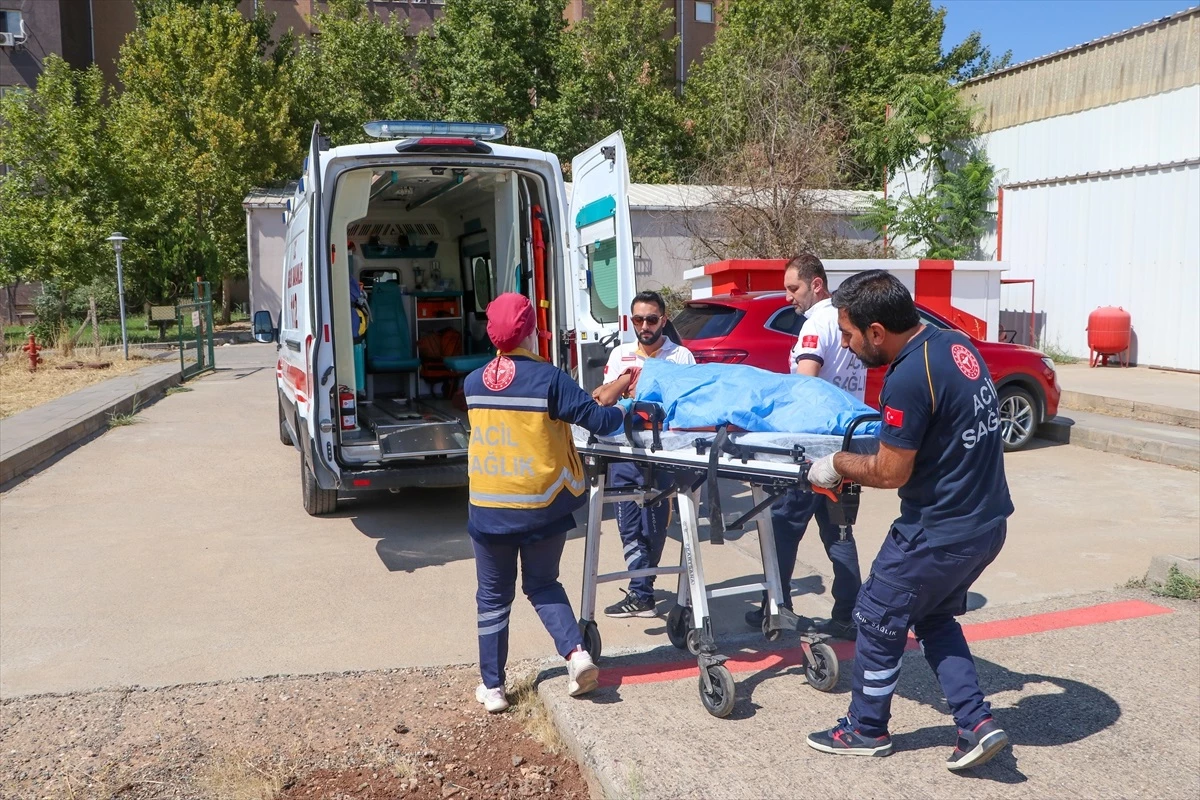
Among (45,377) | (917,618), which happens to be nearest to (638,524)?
(917,618)

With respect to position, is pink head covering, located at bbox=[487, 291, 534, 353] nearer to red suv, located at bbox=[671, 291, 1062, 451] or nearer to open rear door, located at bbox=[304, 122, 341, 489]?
open rear door, located at bbox=[304, 122, 341, 489]

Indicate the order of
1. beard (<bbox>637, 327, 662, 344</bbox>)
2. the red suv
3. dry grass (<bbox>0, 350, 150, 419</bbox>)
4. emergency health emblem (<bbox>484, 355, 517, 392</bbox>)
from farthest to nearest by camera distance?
dry grass (<bbox>0, 350, 150, 419</bbox>) → the red suv → beard (<bbox>637, 327, 662, 344</bbox>) → emergency health emblem (<bbox>484, 355, 517, 392</bbox>)

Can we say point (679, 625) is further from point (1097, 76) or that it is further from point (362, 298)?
point (1097, 76)

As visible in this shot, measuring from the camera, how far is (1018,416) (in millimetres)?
9906

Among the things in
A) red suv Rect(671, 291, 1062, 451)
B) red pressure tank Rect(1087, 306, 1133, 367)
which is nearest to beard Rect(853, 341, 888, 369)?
red suv Rect(671, 291, 1062, 451)

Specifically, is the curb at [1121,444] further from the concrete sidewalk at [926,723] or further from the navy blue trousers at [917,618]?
the navy blue trousers at [917,618]

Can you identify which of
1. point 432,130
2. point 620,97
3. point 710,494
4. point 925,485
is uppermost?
point 620,97

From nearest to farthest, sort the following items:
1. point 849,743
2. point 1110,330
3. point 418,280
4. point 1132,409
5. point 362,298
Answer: point 849,743, point 362,298, point 1132,409, point 418,280, point 1110,330

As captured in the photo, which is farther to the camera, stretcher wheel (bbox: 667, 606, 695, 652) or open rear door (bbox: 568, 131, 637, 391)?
open rear door (bbox: 568, 131, 637, 391)

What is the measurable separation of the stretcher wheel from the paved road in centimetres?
30

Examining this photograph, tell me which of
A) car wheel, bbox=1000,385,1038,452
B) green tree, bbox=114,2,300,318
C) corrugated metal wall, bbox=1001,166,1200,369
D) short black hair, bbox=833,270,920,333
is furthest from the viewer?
green tree, bbox=114,2,300,318

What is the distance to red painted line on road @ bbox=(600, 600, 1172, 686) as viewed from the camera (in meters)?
4.37

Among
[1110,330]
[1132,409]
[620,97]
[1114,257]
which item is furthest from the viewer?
[620,97]

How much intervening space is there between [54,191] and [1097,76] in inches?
894
